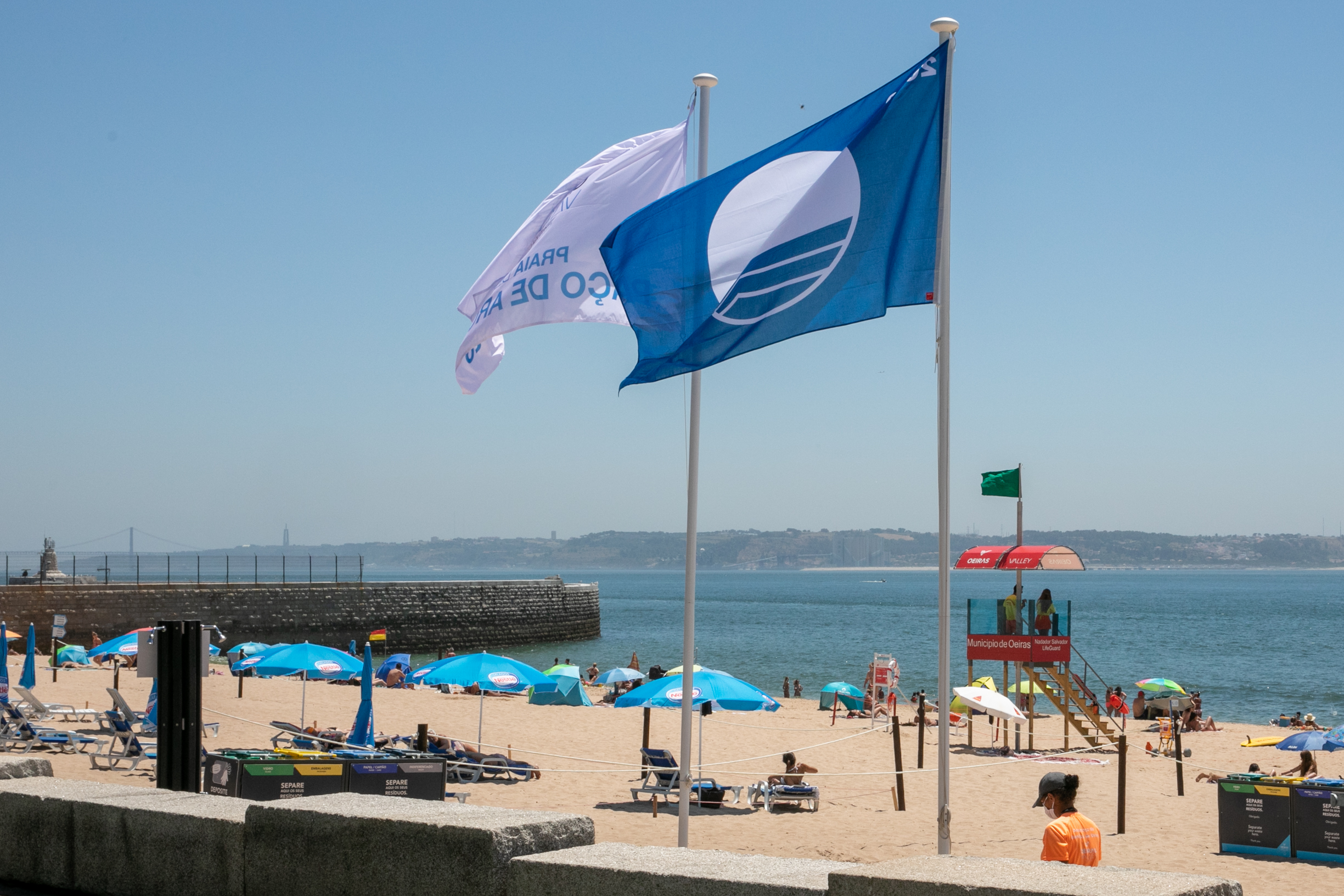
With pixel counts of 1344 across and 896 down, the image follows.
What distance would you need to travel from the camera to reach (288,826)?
14.3 feet

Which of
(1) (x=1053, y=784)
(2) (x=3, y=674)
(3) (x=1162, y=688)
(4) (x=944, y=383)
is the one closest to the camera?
(1) (x=1053, y=784)

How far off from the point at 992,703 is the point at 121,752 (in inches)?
566

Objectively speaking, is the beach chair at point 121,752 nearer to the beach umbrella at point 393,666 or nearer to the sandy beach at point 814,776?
the sandy beach at point 814,776

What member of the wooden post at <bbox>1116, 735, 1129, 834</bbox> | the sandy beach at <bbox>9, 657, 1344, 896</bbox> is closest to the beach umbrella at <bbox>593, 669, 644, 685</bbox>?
the sandy beach at <bbox>9, 657, 1344, 896</bbox>

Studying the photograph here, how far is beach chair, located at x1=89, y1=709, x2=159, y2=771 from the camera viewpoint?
17266 millimetres

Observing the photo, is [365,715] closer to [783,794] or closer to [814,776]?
[783,794]

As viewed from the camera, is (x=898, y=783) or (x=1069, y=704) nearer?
(x=898, y=783)

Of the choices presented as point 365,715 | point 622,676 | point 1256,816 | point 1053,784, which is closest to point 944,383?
point 1053,784

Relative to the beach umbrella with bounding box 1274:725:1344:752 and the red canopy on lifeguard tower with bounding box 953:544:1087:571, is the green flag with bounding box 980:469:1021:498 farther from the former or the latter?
the beach umbrella with bounding box 1274:725:1344:752

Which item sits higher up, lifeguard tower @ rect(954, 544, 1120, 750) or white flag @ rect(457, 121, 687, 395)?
white flag @ rect(457, 121, 687, 395)

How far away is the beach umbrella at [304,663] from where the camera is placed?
926 inches

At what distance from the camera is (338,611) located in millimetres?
56375

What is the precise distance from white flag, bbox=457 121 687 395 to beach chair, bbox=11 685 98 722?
12485 mm

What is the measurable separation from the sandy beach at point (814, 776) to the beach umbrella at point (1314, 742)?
80 cm
